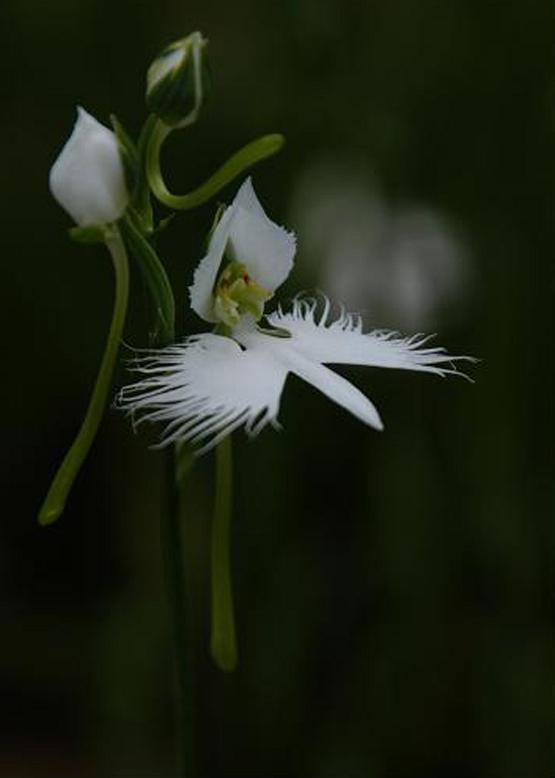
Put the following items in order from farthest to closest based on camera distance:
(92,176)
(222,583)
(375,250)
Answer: (375,250)
(222,583)
(92,176)

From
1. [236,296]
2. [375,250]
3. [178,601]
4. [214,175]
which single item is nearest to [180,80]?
[214,175]

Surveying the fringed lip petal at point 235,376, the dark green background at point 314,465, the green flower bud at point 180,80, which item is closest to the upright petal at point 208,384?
the fringed lip petal at point 235,376

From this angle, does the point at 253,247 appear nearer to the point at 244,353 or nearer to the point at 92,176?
the point at 244,353

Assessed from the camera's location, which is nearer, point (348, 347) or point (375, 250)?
point (348, 347)

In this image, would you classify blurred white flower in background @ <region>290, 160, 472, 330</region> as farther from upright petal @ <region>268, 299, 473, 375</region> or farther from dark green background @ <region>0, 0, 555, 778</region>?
upright petal @ <region>268, 299, 473, 375</region>

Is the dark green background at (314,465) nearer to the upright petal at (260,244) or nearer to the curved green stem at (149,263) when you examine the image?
the upright petal at (260,244)

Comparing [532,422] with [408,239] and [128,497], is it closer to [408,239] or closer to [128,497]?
[408,239]
